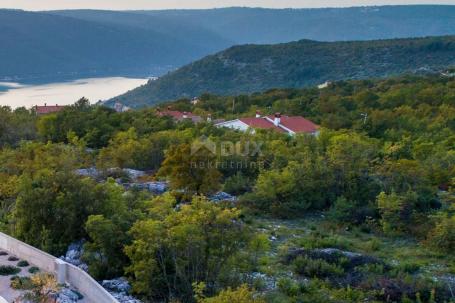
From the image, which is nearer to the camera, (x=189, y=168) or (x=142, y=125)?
(x=189, y=168)

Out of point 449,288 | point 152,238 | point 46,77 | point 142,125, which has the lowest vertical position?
point 449,288

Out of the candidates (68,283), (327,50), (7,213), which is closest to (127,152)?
(7,213)

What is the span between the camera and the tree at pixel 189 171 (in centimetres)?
2005

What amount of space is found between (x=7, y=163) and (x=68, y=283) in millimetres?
10942

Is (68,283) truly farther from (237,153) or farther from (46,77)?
A: (46,77)

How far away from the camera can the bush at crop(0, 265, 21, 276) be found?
42.1 feet

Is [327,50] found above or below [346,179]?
above

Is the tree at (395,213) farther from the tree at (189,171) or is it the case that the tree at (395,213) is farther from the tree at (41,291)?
the tree at (41,291)

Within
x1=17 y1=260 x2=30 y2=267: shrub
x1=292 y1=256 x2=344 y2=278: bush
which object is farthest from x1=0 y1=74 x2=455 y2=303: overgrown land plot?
x1=17 y1=260 x2=30 y2=267: shrub

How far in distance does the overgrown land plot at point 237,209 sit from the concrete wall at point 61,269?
0.61 metres

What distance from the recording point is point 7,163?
2159cm

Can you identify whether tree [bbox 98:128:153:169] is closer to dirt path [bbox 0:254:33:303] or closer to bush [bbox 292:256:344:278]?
dirt path [bbox 0:254:33:303]

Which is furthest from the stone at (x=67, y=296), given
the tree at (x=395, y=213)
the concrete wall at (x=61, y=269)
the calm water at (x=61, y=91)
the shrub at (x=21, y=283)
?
the calm water at (x=61, y=91)

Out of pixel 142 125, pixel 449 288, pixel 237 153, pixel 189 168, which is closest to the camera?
pixel 449 288
